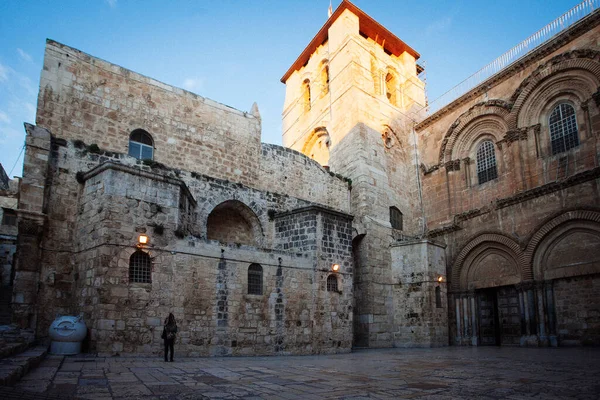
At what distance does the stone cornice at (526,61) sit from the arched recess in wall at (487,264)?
22.4 ft

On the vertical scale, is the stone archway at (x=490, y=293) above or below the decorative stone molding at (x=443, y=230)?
below

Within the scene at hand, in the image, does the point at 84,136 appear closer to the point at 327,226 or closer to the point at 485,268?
the point at 327,226

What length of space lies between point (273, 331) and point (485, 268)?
10572 millimetres

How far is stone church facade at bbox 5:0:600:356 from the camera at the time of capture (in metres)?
11.5

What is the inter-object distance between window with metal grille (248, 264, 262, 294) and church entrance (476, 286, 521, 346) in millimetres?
10872

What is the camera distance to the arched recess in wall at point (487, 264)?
58.9ft

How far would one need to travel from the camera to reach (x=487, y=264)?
19062 mm

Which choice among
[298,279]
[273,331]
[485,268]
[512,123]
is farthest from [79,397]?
[512,123]

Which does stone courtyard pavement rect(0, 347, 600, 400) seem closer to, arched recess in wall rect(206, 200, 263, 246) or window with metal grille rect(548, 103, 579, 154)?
arched recess in wall rect(206, 200, 263, 246)

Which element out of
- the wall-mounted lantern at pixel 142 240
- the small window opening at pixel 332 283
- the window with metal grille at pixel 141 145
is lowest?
the small window opening at pixel 332 283

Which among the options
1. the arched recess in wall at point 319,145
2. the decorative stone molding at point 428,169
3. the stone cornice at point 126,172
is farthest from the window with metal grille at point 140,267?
the decorative stone molding at point 428,169

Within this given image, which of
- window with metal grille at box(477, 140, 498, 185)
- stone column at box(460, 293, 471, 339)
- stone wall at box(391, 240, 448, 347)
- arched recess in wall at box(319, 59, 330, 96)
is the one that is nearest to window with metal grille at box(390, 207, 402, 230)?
stone wall at box(391, 240, 448, 347)

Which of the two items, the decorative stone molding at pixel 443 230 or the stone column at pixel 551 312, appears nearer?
the stone column at pixel 551 312

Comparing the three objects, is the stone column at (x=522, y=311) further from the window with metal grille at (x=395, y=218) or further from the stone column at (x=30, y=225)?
the stone column at (x=30, y=225)
